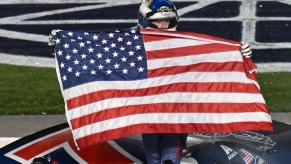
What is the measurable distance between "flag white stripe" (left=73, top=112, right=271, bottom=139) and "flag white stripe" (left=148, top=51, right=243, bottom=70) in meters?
0.41

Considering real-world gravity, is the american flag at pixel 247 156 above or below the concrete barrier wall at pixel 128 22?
above

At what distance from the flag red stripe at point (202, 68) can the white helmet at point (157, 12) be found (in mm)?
397

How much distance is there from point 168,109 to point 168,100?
2.8 inches

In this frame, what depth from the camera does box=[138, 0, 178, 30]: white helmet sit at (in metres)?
5.74

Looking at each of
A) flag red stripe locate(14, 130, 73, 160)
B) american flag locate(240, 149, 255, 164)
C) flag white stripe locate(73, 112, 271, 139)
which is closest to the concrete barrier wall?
american flag locate(240, 149, 255, 164)

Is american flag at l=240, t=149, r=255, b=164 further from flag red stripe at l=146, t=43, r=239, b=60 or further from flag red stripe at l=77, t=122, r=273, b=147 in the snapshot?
flag red stripe at l=146, t=43, r=239, b=60

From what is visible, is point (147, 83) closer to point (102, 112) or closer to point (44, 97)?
point (102, 112)

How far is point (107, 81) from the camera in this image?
551 cm

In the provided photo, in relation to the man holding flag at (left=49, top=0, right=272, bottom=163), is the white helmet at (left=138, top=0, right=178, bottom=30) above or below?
above

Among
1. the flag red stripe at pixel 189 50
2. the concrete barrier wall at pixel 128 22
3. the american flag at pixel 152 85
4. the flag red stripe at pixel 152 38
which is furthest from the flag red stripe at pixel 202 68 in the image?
the concrete barrier wall at pixel 128 22

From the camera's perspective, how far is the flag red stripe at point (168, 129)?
17.7 feet

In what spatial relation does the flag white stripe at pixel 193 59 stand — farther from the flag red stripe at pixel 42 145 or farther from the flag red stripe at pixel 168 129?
the flag red stripe at pixel 42 145

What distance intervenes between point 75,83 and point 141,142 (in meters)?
0.88

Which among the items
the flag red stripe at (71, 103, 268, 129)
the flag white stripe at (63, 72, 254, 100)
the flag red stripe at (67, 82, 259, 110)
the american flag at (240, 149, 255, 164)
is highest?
the flag white stripe at (63, 72, 254, 100)
